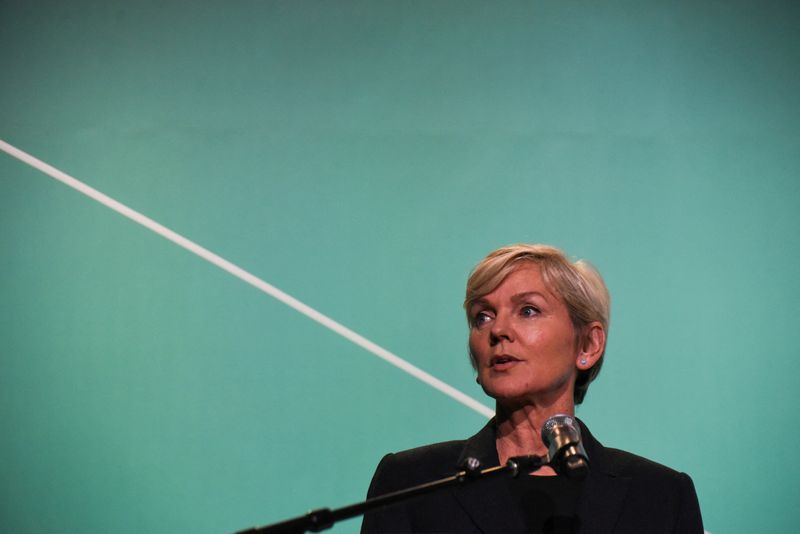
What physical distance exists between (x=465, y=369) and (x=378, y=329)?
0.33 m

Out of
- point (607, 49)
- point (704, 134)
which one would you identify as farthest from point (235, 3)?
point (704, 134)

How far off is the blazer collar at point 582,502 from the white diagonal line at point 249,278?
0.66 metres

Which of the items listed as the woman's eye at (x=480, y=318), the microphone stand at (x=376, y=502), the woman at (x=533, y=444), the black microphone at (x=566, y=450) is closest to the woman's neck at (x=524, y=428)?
the woman at (x=533, y=444)

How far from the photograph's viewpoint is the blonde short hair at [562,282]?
6.70ft

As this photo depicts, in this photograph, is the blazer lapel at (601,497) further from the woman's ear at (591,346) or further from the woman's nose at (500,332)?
the woman's nose at (500,332)

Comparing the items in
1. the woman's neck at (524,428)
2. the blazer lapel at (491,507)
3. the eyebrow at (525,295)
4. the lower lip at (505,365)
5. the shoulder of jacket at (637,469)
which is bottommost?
the blazer lapel at (491,507)

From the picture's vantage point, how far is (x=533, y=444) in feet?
6.56

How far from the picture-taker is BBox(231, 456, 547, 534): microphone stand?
1180 mm

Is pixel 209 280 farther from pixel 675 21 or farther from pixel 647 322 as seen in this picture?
pixel 675 21

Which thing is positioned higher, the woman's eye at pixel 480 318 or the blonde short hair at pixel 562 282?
the blonde short hair at pixel 562 282

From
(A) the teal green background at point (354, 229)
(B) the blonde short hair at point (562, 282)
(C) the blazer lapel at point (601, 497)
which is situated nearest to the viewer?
(C) the blazer lapel at point (601, 497)

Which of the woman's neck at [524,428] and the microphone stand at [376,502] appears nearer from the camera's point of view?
the microphone stand at [376,502]

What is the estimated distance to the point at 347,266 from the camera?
2725 mm

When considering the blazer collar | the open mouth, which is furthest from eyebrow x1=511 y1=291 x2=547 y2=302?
the blazer collar
